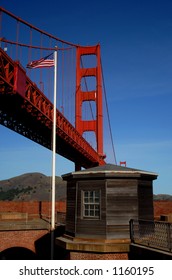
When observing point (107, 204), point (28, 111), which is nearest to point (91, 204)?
point (107, 204)

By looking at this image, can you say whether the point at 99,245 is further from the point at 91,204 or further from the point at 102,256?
the point at 91,204

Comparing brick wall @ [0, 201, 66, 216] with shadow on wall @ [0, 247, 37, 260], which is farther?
brick wall @ [0, 201, 66, 216]

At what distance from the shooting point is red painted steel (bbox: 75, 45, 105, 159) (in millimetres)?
47531

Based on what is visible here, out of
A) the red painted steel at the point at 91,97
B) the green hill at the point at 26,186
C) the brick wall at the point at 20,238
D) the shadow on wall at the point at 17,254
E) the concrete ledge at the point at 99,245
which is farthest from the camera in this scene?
the green hill at the point at 26,186

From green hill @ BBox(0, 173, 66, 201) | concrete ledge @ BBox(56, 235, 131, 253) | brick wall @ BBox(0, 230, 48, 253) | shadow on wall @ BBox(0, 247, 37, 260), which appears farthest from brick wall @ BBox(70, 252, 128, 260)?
green hill @ BBox(0, 173, 66, 201)

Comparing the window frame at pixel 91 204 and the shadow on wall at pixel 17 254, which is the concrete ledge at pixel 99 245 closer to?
the window frame at pixel 91 204

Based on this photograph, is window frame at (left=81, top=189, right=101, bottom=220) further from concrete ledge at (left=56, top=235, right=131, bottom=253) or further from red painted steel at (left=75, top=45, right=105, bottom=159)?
red painted steel at (left=75, top=45, right=105, bottom=159)

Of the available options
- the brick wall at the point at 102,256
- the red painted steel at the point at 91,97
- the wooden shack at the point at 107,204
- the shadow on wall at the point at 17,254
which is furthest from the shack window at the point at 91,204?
the red painted steel at the point at 91,97

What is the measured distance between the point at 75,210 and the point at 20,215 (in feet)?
47.3

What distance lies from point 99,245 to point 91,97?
4002 centimetres

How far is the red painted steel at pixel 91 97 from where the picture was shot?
47.5 metres

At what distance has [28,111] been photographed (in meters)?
23.9

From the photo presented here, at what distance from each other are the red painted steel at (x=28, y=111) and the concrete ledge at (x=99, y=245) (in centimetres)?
1037

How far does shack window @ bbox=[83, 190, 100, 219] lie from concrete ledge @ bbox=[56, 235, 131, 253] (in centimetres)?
97
